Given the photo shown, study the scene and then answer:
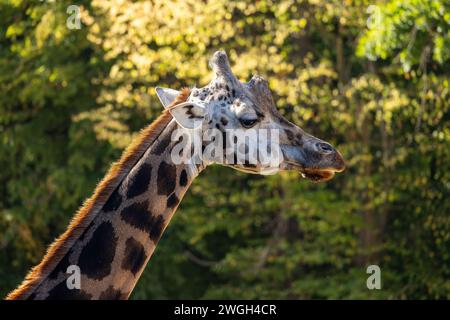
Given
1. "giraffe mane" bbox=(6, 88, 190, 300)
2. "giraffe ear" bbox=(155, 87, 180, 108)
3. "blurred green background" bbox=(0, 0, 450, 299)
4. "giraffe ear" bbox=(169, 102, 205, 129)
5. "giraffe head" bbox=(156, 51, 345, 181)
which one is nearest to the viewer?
"giraffe mane" bbox=(6, 88, 190, 300)

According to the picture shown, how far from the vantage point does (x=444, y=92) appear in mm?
16062

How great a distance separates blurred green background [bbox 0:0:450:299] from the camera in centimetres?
1728

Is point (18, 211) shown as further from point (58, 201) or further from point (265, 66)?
point (265, 66)

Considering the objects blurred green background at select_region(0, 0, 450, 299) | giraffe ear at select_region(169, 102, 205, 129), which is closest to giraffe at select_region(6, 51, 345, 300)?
giraffe ear at select_region(169, 102, 205, 129)

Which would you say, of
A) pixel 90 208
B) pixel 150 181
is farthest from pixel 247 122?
pixel 90 208

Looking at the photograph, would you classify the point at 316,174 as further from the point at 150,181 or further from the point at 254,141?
the point at 150,181

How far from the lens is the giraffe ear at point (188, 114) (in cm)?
721

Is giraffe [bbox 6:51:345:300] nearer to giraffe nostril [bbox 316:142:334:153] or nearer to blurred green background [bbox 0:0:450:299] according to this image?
giraffe nostril [bbox 316:142:334:153]

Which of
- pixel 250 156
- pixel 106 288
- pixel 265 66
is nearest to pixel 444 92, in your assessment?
pixel 265 66

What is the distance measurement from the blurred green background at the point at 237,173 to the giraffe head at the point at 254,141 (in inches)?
338

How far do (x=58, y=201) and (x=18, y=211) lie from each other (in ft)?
2.44

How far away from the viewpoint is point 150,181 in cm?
725

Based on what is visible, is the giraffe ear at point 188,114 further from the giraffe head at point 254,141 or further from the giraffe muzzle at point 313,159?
the giraffe muzzle at point 313,159

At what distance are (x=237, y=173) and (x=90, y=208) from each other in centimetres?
1278
